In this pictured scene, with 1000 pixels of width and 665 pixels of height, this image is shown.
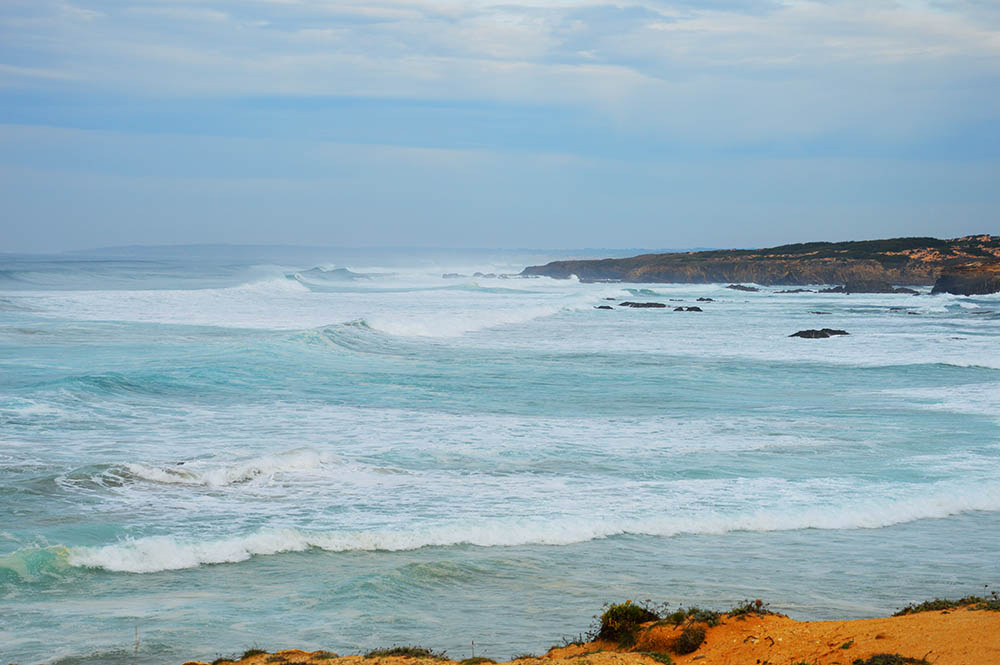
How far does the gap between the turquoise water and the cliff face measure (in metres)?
81.4

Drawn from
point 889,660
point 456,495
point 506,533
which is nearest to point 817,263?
point 456,495

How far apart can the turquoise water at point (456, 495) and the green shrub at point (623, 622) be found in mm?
586

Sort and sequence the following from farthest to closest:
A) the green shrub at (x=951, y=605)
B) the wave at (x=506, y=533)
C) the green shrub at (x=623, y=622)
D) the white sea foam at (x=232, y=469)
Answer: the white sea foam at (x=232, y=469)
the wave at (x=506, y=533)
the green shrub at (x=951, y=605)
the green shrub at (x=623, y=622)

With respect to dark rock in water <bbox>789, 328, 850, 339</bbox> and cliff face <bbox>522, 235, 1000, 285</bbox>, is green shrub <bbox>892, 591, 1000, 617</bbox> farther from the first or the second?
cliff face <bbox>522, 235, 1000, 285</bbox>

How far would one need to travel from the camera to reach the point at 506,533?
990 cm

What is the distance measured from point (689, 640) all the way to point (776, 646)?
1.93 feet

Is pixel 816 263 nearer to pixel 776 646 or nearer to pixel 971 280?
pixel 971 280

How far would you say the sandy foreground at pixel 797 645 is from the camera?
5.86 metres

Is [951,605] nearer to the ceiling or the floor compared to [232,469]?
nearer to the ceiling

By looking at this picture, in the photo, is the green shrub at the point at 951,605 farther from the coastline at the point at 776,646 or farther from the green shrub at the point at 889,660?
the green shrub at the point at 889,660

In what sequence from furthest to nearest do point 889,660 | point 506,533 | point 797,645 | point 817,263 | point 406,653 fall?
point 817,263, point 506,533, point 406,653, point 797,645, point 889,660

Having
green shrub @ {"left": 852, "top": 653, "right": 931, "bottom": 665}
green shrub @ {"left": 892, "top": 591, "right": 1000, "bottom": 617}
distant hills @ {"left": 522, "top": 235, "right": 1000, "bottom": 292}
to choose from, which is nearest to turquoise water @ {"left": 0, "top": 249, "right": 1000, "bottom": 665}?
green shrub @ {"left": 892, "top": 591, "right": 1000, "bottom": 617}

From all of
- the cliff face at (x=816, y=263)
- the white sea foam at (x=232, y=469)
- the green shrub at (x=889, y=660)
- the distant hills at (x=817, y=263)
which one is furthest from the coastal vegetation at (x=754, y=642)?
the cliff face at (x=816, y=263)

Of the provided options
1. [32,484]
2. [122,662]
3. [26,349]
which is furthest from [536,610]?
[26,349]
